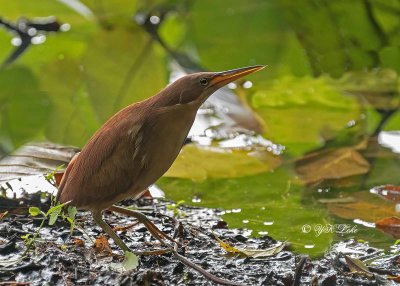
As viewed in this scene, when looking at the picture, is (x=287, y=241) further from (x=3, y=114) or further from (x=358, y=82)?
(x=358, y=82)

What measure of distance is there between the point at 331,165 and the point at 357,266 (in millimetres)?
658

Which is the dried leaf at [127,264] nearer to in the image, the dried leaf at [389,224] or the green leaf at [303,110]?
the dried leaf at [389,224]

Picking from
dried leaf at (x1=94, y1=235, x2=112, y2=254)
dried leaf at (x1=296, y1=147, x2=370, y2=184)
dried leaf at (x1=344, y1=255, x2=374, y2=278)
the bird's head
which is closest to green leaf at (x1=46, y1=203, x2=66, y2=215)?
dried leaf at (x1=94, y1=235, x2=112, y2=254)

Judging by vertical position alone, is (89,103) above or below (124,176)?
below

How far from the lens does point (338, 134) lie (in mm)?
2219

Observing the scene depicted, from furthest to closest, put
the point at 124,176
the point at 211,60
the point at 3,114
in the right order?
the point at 211,60
the point at 3,114
the point at 124,176

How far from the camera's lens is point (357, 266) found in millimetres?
1329

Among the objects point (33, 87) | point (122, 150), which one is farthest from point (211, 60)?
point (122, 150)

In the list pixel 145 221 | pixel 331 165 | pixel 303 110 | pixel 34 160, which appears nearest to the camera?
pixel 145 221

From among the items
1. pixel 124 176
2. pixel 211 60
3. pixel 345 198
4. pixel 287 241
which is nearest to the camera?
pixel 124 176

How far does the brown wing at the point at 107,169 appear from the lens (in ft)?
4.10

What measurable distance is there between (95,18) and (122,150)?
4.24 feet

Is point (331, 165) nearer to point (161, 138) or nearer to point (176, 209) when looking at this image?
point (176, 209)

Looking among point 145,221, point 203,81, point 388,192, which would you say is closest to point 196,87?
point 203,81
